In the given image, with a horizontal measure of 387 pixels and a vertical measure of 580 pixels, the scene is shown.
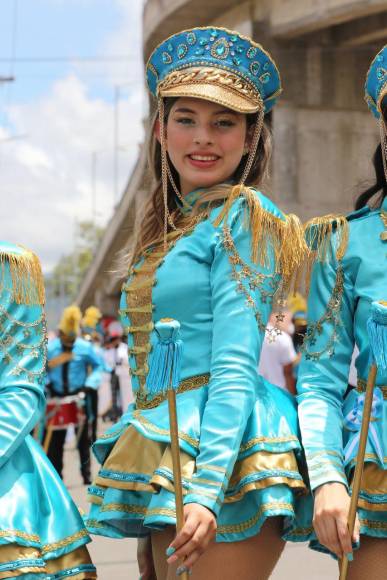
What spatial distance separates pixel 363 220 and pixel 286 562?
4.52 meters

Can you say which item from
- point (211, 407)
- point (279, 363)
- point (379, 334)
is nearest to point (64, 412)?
point (279, 363)

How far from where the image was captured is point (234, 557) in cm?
317

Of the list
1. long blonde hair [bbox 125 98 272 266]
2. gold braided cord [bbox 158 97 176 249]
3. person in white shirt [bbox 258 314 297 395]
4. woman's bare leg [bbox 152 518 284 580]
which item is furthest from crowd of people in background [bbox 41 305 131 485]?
woman's bare leg [bbox 152 518 284 580]

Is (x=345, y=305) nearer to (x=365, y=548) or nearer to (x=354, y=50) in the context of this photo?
(x=365, y=548)

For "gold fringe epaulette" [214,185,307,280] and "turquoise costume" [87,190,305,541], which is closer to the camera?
"turquoise costume" [87,190,305,541]

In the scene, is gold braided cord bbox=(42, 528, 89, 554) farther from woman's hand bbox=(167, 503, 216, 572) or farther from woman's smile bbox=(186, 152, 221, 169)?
woman's smile bbox=(186, 152, 221, 169)

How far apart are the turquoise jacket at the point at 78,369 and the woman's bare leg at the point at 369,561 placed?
10.3 metres

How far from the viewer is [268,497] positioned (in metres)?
3.17

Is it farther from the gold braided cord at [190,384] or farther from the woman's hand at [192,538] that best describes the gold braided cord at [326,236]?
the woman's hand at [192,538]

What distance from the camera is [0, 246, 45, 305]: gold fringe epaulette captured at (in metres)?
3.62

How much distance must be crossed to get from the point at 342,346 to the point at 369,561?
2.02 ft

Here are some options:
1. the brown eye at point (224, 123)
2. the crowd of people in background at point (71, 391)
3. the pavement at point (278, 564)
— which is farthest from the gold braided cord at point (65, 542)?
the crowd of people in background at point (71, 391)

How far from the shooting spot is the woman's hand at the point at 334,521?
2.98 meters

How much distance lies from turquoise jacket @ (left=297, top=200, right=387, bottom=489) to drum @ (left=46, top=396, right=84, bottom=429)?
9.45 metres
